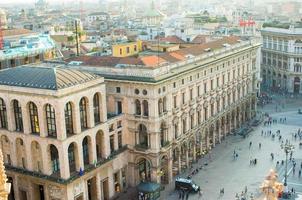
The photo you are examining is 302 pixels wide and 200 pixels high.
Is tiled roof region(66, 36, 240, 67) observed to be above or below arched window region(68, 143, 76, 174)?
above

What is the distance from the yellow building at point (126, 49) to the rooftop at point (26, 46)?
13679 millimetres

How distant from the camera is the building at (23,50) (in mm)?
81375

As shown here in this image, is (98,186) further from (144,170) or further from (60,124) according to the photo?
(60,124)

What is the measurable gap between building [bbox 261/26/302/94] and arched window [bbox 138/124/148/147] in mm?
74047

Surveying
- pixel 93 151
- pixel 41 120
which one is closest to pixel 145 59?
pixel 93 151

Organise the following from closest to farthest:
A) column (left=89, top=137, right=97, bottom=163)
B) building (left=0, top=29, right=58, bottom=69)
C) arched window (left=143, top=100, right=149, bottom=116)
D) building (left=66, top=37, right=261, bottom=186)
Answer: column (left=89, top=137, right=97, bottom=163)
arched window (left=143, top=100, right=149, bottom=116)
building (left=66, top=37, right=261, bottom=186)
building (left=0, top=29, right=58, bottom=69)

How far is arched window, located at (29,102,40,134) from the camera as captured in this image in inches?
2416

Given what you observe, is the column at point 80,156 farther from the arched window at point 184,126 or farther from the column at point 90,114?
the arched window at point 184,126

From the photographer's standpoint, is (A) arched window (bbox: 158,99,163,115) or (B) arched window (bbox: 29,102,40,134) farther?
(A) arched window (bbox: 158,99,163,115)

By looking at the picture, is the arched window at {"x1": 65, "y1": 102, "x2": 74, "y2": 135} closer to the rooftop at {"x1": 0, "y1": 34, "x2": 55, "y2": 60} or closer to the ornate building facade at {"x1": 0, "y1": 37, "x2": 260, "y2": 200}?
the ornate building facade at {"x1": 0, "y1": 37, "x2": 260, "y2": 200}

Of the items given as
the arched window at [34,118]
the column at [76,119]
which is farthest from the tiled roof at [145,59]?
the arched window at [34,118]

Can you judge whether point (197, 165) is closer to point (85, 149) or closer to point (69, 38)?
point (85, 149)

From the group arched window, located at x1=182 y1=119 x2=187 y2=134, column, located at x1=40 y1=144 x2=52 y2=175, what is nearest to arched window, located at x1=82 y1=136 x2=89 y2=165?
column, located at x1=40 y1=144 x2=52 y2=175

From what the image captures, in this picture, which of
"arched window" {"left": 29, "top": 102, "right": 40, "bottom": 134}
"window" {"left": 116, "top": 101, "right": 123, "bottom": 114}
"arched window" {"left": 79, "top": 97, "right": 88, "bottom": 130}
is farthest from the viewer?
"window" {"left": 116, "top": 101, "right": 123, "bottom": 114}
